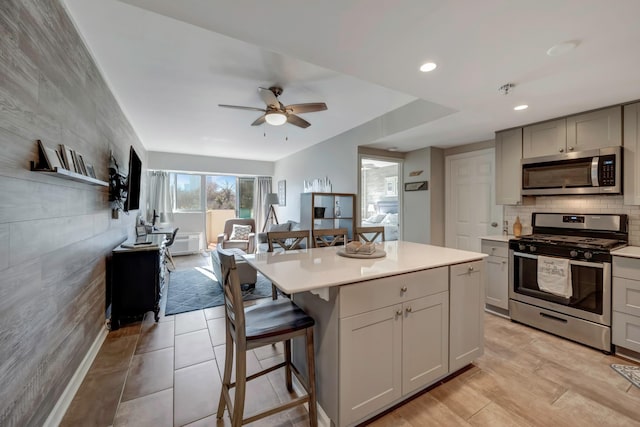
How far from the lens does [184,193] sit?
722 centimetres

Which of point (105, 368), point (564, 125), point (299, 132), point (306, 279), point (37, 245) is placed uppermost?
point (299, 132)

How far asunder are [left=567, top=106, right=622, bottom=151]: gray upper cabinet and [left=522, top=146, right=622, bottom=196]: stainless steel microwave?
0.29 feet

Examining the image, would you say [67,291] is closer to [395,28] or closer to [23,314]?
[23,314]

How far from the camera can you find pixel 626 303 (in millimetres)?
2254

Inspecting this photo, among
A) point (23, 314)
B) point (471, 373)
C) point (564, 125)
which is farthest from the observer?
point (564, 125)

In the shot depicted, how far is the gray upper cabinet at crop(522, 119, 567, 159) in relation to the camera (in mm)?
2836

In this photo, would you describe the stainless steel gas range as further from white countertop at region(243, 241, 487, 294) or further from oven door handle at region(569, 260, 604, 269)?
white countertop at region(243, 241, 487, 294)

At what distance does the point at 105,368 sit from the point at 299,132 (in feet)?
13.0

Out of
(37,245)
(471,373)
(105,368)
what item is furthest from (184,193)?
(471,373)

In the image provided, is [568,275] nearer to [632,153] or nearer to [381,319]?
[632,153]

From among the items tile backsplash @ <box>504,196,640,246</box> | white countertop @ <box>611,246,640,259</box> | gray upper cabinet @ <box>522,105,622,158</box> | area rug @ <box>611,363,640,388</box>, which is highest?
gray upper cabinet @ <box>522,105,622,158</box>

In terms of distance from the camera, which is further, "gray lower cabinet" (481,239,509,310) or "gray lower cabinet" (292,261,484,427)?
"gray lower cabinet" (481,239,509,310)

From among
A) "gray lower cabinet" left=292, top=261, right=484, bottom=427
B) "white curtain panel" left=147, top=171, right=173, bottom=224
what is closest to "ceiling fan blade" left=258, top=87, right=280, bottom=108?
"gray lower cabinet" left=292, top=261, right=484, bottom=427

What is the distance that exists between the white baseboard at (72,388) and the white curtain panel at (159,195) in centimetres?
481
